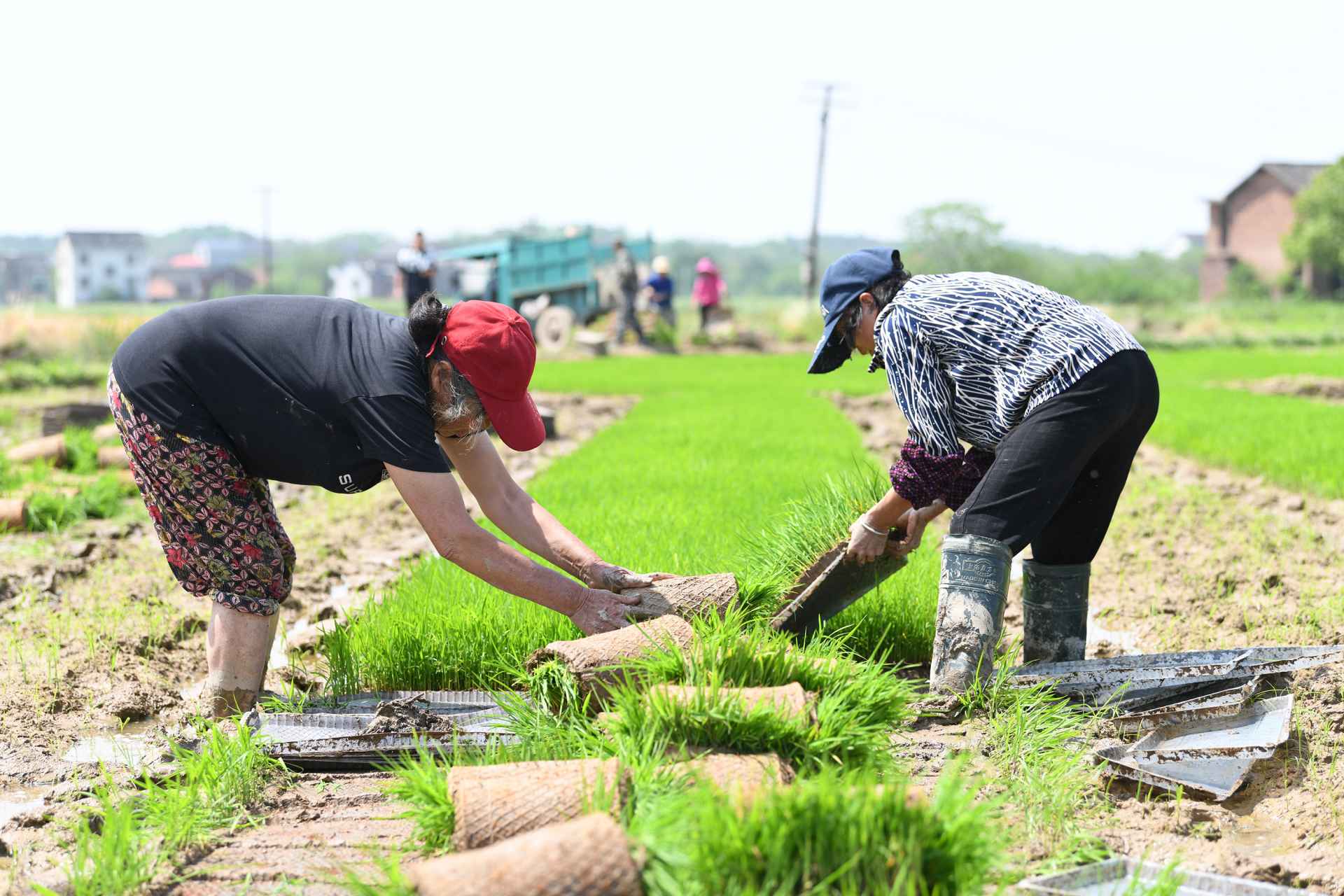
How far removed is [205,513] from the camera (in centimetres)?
332

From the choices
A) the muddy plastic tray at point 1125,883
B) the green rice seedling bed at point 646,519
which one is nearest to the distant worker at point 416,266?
the green rice seedling bed at point 646,519

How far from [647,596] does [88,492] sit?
17.2 feet

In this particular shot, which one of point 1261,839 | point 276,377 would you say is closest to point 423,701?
point 276,377

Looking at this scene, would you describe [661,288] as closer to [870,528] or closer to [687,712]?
[870,528]

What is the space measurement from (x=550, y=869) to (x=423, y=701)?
60.8 inches

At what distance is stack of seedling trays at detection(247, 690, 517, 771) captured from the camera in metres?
3.00

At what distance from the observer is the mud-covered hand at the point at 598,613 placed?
3068 mm

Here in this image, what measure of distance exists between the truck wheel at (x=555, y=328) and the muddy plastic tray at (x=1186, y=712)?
2027cm

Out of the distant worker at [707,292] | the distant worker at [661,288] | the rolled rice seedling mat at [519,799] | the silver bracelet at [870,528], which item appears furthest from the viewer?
the distant worker at [707,292]

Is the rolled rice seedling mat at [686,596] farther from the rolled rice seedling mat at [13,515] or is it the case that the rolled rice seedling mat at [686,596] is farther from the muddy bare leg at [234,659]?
the rolled rice seedling mat at [13,515]

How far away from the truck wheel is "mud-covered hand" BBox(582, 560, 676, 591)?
64.9 ft

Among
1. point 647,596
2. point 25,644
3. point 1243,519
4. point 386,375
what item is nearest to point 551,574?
point 647,596

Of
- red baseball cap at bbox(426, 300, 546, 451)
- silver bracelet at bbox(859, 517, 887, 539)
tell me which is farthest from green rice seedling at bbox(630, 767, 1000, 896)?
silver bracelet at bbox(859, 517, 887, 539)

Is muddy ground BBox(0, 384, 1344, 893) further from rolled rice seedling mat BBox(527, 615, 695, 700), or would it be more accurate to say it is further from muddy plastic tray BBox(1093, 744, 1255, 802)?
rolled rice seedling mat BBox(527, 615, 695, 700)
